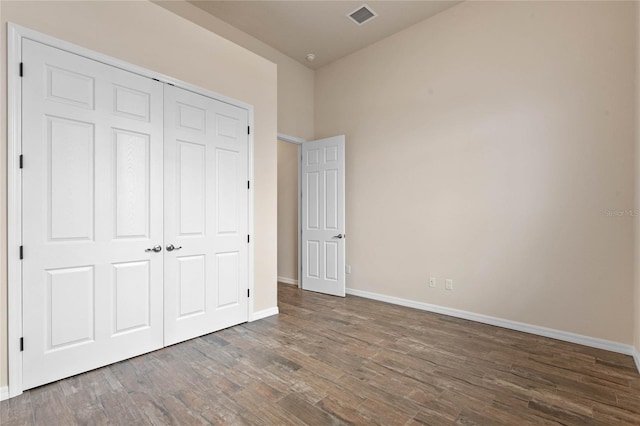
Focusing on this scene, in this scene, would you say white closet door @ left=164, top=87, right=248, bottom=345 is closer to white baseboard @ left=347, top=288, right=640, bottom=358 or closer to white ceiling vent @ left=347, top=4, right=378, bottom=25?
white ceiling vent @ left=347, top=4, right=378, bottom=25

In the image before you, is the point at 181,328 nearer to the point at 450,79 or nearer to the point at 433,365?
the point at 433,365

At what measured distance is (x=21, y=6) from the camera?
2148 millimetres

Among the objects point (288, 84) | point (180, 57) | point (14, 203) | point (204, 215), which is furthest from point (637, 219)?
point (14, 203)

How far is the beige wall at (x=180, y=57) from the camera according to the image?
221cm

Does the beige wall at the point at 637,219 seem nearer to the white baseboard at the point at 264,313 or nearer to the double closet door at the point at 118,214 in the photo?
the white baseboard at the point at 264,313

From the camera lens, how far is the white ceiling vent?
12.8 feet

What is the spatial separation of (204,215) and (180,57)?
1.54 metres

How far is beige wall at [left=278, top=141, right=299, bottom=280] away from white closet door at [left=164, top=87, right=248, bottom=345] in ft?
7.01

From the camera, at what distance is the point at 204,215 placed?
317 centimetres

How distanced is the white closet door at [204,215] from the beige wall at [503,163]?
2.03 m

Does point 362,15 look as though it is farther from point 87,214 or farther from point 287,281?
point 287,281

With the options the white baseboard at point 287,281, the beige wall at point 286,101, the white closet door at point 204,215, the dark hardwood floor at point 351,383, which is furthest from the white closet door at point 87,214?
the white baseboard at point 287,281

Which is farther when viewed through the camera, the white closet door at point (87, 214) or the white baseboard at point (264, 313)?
the white baseboard at point (264, 313)

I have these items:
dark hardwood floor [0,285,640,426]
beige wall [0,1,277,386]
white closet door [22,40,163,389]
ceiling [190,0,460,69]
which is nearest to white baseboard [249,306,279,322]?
beige wall [0,1,277,386]
